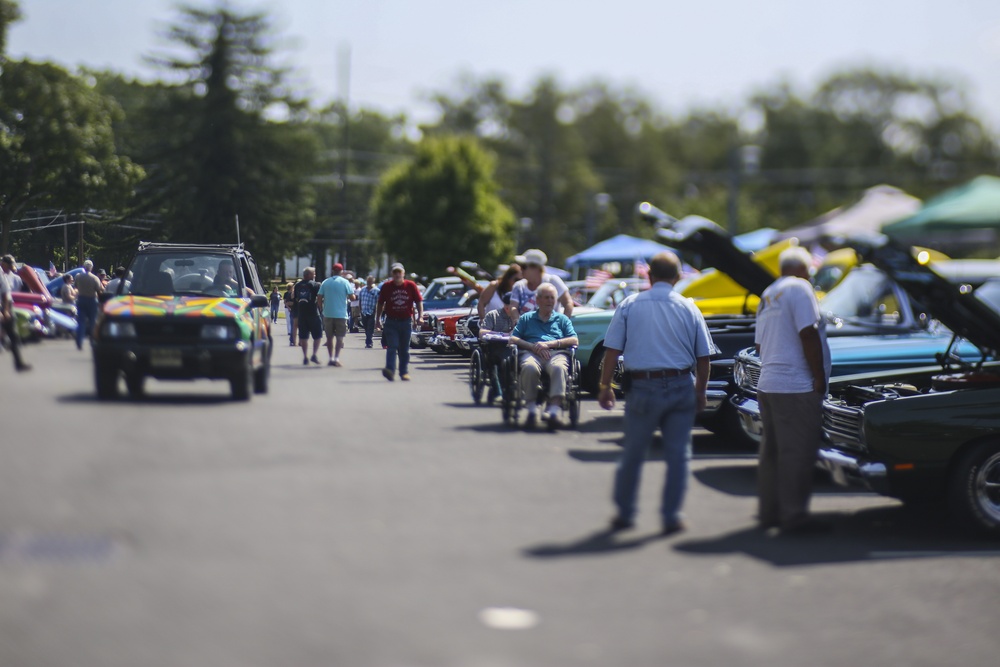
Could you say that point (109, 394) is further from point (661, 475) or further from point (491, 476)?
point (661, 475)

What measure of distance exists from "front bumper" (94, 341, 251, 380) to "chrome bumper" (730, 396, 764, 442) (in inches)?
264

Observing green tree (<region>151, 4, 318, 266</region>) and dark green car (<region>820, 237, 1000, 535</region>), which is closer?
green tree (<region>151, 4, 318, 266</region>)

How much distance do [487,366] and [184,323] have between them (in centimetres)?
491

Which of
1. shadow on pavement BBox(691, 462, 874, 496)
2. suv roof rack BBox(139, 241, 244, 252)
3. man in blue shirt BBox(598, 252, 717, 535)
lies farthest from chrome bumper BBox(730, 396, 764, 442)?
suv roof rack BBox(139, 241, 244, 252)

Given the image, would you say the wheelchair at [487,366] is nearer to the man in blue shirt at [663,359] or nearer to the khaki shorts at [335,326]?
the khaki shorts at [335,326]

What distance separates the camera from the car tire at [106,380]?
3.58 metres

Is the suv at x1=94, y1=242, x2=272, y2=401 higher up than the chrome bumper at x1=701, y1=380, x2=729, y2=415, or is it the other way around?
the suv at x1=94, y1=242, x2=272, y2=401

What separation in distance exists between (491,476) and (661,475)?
1.87 m

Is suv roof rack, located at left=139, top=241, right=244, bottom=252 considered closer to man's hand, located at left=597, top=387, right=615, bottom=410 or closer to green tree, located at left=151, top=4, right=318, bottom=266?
green tree, located at left=151, top=4, right=318, bottom=266

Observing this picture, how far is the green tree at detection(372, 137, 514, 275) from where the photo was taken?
4.65m

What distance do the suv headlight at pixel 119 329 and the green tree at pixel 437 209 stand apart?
44.4 inches

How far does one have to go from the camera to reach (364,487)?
12.7 feet

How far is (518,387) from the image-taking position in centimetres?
807

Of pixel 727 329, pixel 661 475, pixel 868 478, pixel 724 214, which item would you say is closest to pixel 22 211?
pixel 661 475
